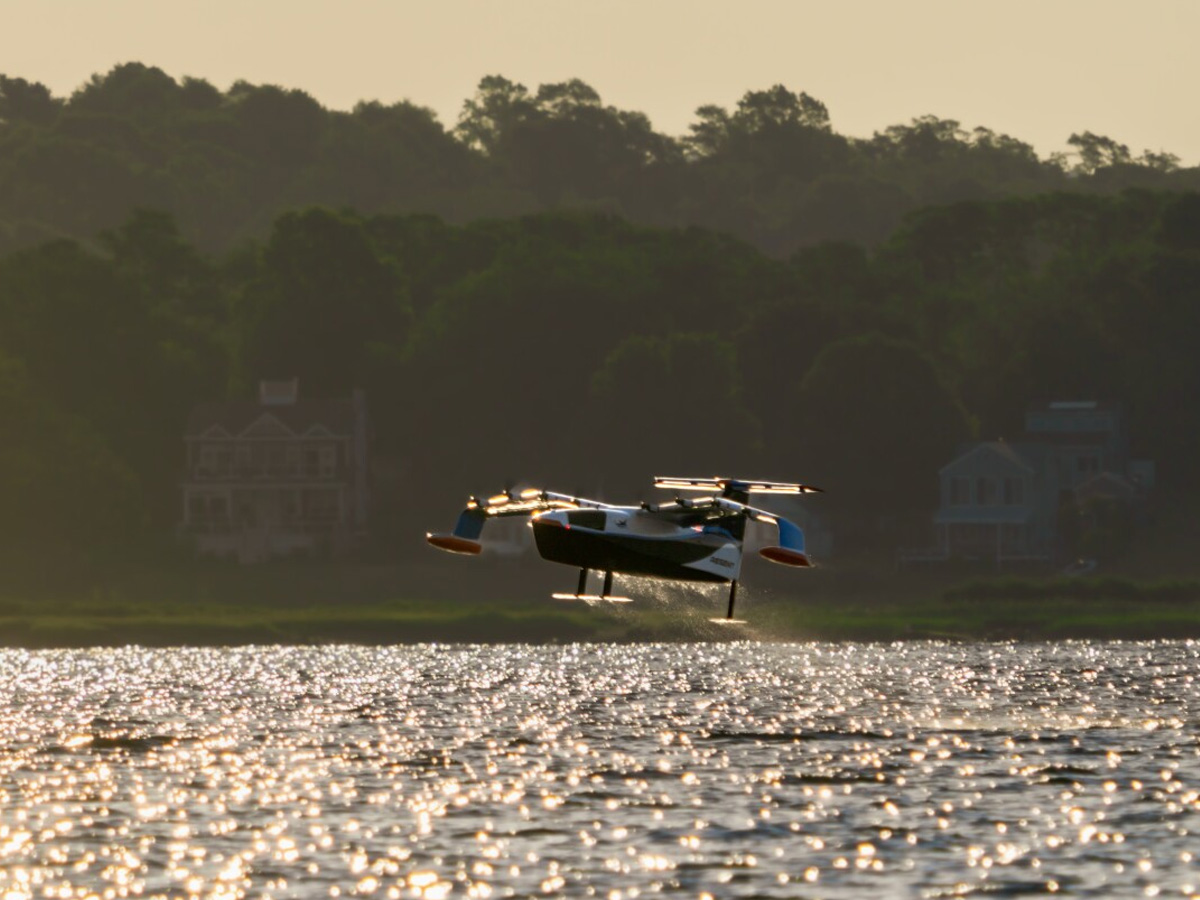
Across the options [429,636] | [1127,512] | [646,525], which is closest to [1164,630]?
[1127,512]

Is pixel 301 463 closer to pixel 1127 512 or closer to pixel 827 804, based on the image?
pixel 1127 512

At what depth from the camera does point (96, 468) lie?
183 metres

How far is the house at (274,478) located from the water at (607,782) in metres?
57.8

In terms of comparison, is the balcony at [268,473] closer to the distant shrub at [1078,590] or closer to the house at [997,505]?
the house at [997,505]

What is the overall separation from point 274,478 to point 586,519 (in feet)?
414

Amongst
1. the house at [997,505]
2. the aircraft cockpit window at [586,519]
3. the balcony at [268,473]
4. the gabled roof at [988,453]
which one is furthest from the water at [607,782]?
the gabled roof at [988,453]

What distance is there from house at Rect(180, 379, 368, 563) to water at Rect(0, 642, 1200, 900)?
57.8 metres

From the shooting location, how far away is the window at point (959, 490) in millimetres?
193625

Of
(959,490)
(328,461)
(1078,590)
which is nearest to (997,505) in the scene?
(959,490)

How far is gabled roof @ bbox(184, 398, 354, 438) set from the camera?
644ft

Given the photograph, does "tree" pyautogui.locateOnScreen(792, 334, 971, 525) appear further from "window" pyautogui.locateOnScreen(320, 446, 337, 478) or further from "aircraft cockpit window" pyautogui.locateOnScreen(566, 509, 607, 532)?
"aircraft cockpit window" pyautogui.locateOnScreen(566, 509, 607, 532)

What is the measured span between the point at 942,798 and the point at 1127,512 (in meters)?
125

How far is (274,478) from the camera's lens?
637 feet

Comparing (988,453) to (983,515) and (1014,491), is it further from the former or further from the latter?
(983,515)
